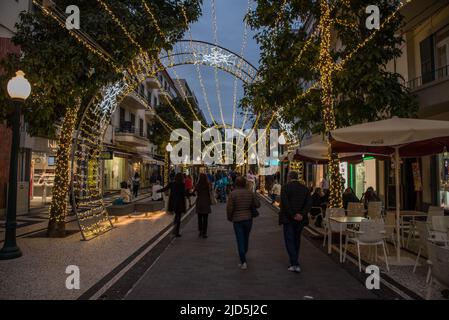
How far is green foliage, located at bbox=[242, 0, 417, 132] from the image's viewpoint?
10969 mm

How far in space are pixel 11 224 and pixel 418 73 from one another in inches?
579

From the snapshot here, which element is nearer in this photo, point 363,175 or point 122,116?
point 363,175

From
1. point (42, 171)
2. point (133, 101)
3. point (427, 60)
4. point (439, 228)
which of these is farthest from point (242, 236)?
point (133, 101)

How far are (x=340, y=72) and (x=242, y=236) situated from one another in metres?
6.33

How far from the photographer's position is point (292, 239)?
22.4ft

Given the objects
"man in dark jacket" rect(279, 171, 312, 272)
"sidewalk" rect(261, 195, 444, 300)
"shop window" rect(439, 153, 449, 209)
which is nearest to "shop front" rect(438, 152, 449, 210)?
"shop window" rect(439, 153, 449, 209)

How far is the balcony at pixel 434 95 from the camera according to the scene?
1152cm

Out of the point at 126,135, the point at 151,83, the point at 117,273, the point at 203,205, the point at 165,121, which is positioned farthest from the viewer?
the point at 151,83

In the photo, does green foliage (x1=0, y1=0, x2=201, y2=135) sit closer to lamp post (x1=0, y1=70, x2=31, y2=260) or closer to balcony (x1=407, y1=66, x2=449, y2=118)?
lamp post (x1=0, y1=70, x2=31, y2=260)

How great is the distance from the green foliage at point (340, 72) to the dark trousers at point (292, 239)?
553 cm

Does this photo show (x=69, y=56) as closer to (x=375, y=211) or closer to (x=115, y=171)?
(x=375, y=211)
